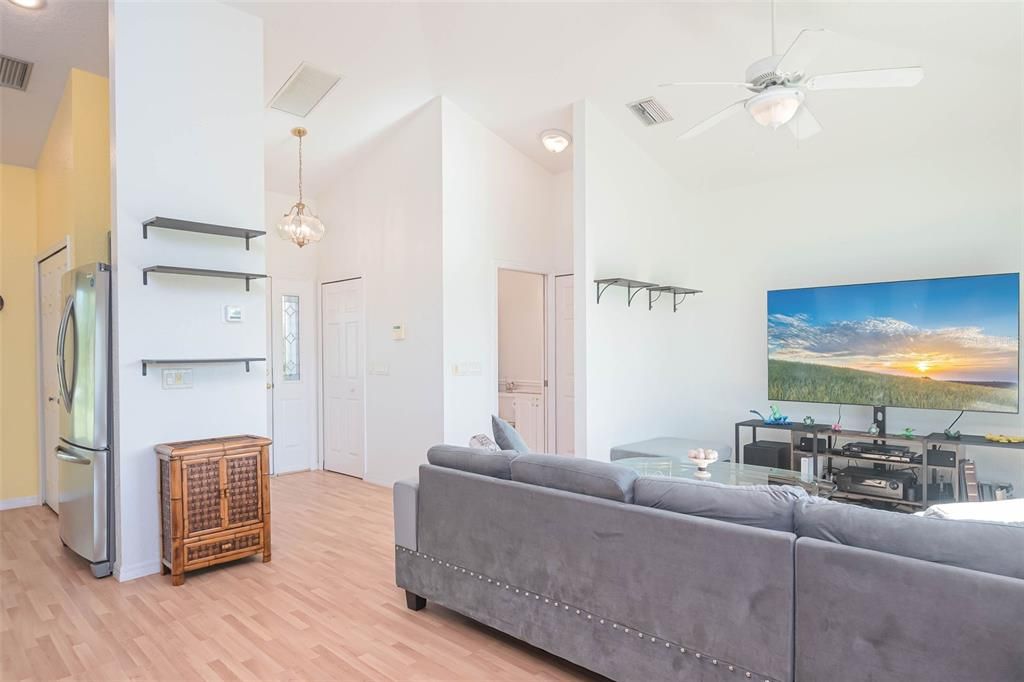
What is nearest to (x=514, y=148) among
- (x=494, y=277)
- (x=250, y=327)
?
(x=494, y=277)

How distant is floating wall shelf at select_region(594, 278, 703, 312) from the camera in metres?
4.96

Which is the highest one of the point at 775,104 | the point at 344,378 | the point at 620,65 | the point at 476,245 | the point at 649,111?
the point at 620,65

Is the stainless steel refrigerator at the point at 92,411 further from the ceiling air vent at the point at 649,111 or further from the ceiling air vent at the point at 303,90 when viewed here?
the ceiling air vent at the point at 649,111

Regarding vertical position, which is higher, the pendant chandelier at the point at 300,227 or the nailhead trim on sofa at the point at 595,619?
the pendant chandelier at the point at 300,227

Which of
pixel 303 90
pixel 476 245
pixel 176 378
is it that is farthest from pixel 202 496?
pixel 303 90

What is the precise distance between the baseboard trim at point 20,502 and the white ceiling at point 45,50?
3019 millimetres

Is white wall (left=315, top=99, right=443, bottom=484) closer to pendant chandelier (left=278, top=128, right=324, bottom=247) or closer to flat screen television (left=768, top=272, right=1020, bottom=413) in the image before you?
pendant chandelier (left=278, top=128, right=324, bottom=247)

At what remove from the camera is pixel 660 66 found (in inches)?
164

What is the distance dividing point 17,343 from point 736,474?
5958mm

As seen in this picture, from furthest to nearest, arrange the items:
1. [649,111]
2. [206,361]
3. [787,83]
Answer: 1. [649,111]
2. [206,361]
3. [787,83]

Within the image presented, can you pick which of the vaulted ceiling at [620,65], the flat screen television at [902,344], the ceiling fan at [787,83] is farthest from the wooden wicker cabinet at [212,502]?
the flat screen television at [902,344]

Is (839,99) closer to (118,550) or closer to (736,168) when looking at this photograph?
(736,168)

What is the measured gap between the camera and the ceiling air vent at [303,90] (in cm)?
453

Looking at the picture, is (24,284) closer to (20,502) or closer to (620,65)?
(20,502)
